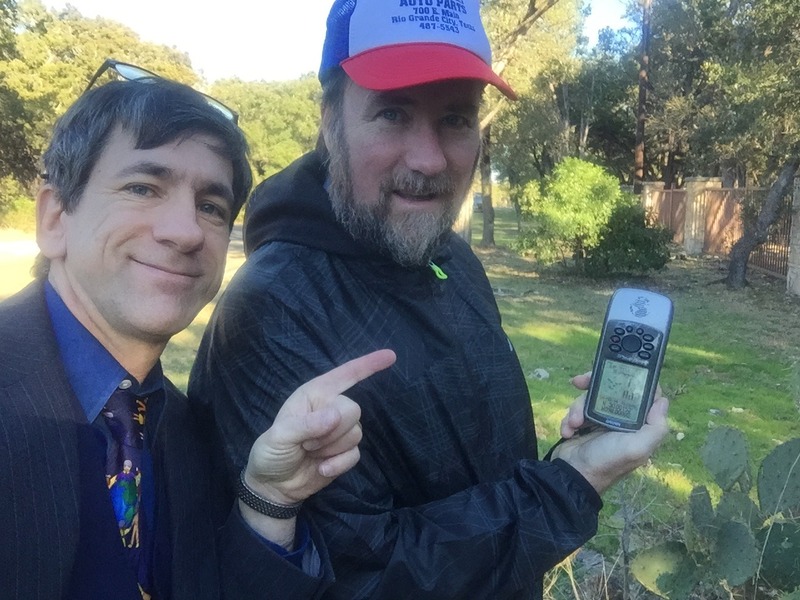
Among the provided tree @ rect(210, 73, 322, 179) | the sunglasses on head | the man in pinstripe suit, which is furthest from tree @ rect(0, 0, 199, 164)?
the man in pinstripe suit

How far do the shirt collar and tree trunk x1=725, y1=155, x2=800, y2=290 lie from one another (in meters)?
14.0

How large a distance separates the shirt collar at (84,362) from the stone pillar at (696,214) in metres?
21.2

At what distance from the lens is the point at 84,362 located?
1.37 metres

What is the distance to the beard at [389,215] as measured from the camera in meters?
1.65

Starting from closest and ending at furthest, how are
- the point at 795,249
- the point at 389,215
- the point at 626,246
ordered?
the point at 389,215 → the point at 795,249 → the point at 626,246

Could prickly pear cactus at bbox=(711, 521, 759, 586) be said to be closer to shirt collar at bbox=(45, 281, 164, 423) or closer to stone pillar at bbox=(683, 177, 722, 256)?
shirt collar at bbox=(45, 281, 164, 423)

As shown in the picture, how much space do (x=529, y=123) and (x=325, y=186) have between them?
98.5ft

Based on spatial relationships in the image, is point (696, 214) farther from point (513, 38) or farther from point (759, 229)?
point (513, 38)

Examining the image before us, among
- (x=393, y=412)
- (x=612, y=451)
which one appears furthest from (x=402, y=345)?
(x=612, y=451)

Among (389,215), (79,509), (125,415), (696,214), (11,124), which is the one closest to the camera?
(79,509)

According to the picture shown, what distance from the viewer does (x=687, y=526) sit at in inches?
69.4

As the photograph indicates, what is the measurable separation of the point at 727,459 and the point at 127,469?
4.76 ft

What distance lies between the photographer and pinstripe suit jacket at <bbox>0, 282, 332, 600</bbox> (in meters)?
1.15

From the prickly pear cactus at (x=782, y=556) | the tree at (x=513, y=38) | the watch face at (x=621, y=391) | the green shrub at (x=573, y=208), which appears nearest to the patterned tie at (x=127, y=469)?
the watch face at (x=621, y=391)
